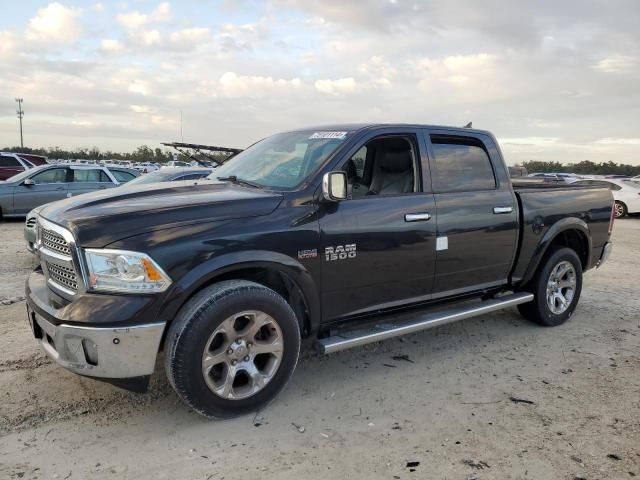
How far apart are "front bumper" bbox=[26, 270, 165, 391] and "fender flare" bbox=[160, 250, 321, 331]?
176 millimetres

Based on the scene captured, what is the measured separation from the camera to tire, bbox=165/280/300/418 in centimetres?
309

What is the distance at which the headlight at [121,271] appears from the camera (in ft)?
9.77

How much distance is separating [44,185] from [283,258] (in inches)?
452

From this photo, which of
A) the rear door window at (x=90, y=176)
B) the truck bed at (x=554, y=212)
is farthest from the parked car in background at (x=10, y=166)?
the truck bed at (x=554, y=212)

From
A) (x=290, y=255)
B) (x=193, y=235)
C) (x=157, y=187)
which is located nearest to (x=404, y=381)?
(x=290, y=255)

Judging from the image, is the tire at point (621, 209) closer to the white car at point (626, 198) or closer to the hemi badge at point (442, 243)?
the white car at point (626, 198)

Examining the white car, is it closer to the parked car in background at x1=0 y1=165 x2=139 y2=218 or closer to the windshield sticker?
the parked car in background at x1=0 y1=165 x2=139 y2=218

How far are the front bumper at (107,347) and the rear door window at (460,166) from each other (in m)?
2.59

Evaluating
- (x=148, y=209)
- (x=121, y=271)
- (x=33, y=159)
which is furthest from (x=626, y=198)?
(x=33, y=159)

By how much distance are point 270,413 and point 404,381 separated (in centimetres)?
111

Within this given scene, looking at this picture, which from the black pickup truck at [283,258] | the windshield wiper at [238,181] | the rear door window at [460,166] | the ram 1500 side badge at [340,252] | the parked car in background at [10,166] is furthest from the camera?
the parked car in background at [10,166]

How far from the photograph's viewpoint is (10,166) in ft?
57.1

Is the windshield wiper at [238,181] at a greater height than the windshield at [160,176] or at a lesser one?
greater

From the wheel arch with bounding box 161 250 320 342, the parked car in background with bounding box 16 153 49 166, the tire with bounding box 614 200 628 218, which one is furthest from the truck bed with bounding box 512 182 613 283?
the parked car in background with bounding box 16 153 49 166
